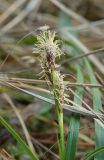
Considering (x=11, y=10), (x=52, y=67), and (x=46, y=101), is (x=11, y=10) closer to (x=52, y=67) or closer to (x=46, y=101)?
(x=46, y=101)

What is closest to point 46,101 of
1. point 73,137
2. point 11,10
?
point 73,137

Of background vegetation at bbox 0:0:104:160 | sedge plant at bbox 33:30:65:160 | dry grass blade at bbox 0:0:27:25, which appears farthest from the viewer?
dry grass blade at bbox 0:0:27:25

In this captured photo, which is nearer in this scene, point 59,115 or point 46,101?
point 59,115

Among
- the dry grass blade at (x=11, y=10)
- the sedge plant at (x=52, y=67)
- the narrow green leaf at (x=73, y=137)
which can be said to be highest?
the dry grass blade at (x=11, y=10)

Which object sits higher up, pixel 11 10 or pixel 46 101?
pixel 11 10

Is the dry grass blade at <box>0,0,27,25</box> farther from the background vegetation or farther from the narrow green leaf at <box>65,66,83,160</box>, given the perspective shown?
the narrow green leaf at <box>65,66,83,160</box>

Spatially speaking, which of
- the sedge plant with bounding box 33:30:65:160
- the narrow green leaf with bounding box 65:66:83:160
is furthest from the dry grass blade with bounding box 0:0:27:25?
the sedge plant with bounding box 33:30:65:160

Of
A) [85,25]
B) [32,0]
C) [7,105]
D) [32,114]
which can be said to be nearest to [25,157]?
[32,114]

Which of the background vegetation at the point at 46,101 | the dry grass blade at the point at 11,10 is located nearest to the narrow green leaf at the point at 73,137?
the background vegetation at the point at 46,101

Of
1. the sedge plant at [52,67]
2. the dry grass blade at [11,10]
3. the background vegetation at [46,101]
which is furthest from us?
the dry grass blade at [11,10]

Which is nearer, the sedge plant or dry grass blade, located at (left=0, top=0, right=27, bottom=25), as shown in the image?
the sedge plant

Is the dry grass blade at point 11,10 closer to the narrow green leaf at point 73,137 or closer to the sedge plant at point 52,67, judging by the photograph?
the narrow green leaf at point 73,137
